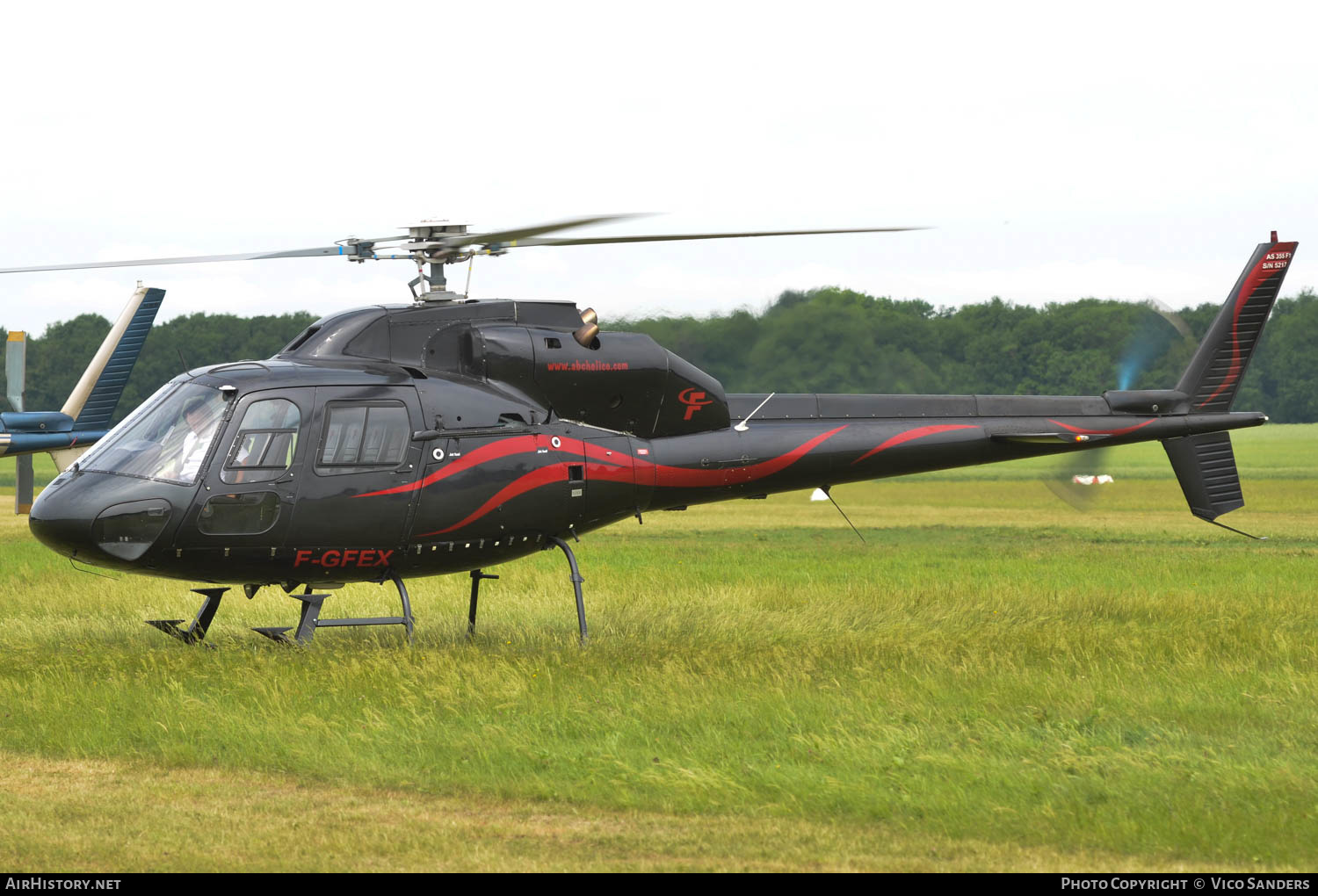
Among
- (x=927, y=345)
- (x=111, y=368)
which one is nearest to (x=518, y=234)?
(x=927, y=345)

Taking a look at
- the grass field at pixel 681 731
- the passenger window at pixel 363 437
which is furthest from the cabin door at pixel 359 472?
the grass field at pixel 681 731

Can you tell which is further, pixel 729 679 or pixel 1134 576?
pixel 1134 576

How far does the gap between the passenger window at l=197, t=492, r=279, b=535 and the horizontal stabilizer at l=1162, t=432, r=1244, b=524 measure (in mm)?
11089

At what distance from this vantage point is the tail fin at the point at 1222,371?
58.4 feet

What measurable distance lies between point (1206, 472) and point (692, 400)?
7.15 m

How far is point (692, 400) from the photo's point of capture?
49.8 feet

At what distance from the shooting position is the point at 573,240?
13.8 m

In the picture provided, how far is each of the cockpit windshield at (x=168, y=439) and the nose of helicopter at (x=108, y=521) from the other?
24cm

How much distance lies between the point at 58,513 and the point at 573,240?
5359mm

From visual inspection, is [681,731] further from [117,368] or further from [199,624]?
[117,368]

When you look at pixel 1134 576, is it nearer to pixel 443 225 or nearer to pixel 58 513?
pixel 443 225

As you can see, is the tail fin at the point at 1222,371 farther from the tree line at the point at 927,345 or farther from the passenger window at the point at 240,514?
the passenger window at the point at 240,514

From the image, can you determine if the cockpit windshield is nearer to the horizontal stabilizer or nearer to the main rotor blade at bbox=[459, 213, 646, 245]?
the main rotor blade at bbox=[459, 213, 646, 245]
